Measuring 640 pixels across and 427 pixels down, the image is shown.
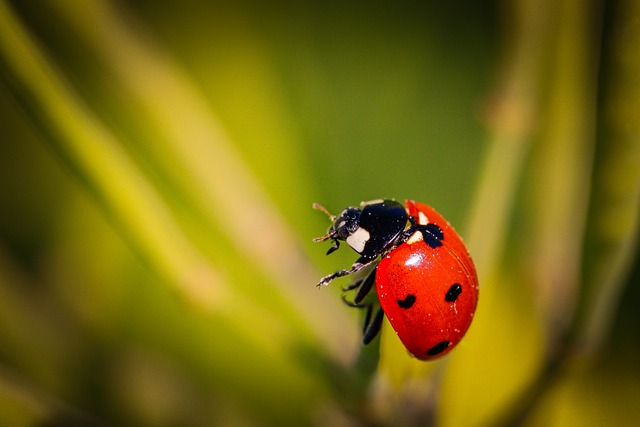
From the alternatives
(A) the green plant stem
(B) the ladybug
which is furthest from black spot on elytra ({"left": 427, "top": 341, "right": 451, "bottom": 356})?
(A) the green plant stem

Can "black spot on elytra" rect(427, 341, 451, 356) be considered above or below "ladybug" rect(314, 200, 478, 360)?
below

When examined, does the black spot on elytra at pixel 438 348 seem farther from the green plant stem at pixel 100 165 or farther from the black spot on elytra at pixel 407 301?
the green plant stem at pixel 100 165

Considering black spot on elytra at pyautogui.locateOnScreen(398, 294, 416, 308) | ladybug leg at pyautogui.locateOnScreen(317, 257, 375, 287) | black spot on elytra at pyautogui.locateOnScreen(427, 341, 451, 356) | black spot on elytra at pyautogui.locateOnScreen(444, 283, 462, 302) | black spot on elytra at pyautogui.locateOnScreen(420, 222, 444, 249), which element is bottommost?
black spot on elytra at pyautogui.locateOnScreen(427, 341, 451, 356)

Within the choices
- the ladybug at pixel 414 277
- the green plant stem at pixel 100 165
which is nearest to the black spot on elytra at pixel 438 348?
the ladybug at pixel 414 277

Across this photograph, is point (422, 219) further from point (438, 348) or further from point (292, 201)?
point (292, 201)

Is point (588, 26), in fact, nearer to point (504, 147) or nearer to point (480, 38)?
point (504, 147)

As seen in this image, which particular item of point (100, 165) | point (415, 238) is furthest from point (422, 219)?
point (100, 165)

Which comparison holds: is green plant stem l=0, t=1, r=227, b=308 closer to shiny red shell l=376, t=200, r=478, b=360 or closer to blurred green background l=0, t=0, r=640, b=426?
blurred green background l=0, t=0, r=640, b=426
